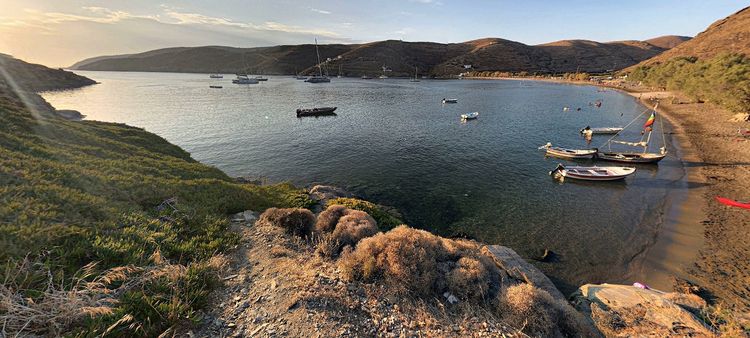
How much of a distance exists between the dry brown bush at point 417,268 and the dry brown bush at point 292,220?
13.7ft

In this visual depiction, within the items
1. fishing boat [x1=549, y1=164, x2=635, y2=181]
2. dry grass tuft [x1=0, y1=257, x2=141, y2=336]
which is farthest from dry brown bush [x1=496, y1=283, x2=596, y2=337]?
fishing boat [x1=549, y1=164, x2=635, y2=181]

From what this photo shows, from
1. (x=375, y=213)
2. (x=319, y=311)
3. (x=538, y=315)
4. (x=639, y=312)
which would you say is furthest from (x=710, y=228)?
(x=319, y=311)

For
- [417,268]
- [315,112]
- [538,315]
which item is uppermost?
[315,112]

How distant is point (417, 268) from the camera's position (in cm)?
1120

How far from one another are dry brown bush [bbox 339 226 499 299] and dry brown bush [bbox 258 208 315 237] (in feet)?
13.7

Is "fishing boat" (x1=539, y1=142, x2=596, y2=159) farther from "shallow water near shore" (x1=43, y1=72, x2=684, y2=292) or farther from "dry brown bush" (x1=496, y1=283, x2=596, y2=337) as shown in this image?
"dry brown bush" (x1=496, y1=283, x2=596, y2=337)

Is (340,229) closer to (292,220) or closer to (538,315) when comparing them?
(292,220)

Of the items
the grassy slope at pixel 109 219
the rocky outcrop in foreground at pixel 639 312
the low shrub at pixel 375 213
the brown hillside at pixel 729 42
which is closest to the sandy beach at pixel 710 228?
the rocky outcrop in foreground at pixel 639 312

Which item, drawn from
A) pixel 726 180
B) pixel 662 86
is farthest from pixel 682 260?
pixel 662 86

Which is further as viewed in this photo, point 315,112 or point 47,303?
point 315,112

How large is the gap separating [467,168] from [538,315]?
30.6 metres

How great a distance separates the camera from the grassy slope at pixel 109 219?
7.96 meters

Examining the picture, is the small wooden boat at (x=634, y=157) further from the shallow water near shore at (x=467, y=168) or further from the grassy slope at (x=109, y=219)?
the grassy slope at (x=109, y=219)

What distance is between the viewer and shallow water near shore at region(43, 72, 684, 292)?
2295 centimetres
